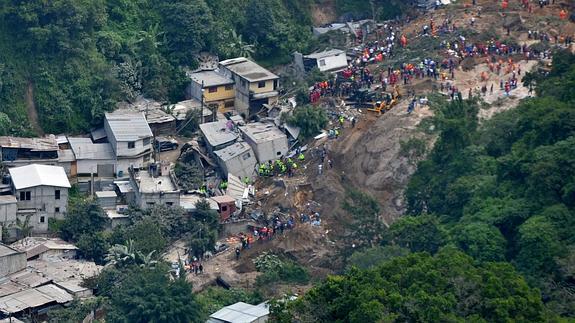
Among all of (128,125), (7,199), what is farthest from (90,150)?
(7,199)

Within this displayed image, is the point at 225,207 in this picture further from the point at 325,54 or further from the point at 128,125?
the point at 325,54

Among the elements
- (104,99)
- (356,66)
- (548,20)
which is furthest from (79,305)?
(548,20)

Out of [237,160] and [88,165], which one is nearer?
[88,165]

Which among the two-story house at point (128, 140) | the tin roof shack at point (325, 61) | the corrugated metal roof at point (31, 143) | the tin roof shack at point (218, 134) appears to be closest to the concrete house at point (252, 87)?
the tin roof shack at point (325, 61)

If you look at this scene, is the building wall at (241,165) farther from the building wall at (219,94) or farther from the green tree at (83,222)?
the green tree at (83,222)

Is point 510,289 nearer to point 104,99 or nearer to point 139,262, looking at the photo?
point 139,262

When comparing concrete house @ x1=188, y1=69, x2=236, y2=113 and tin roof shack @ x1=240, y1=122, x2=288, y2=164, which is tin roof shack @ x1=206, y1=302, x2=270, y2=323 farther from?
concrete house @ x1=188, y1=69, x2=236, y2=113
